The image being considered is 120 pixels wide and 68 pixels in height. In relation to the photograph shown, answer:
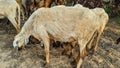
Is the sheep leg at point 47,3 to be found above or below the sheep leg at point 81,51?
above

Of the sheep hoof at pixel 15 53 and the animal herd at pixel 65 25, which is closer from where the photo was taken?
the animal herd at pixel 65 25

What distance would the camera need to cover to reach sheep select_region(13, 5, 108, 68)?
5.84 meters

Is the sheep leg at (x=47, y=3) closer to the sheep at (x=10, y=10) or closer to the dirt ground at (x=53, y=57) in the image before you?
the sheep at (x=10, y=10)

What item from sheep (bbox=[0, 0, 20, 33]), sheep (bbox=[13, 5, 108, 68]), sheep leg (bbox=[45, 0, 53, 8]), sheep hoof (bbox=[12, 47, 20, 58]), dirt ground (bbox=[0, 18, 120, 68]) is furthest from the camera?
sheep leg (bbox=[45, 0, 53, 8])

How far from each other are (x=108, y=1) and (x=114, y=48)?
13.2 feet

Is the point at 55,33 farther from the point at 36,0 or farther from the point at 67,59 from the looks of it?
the point at 36,0

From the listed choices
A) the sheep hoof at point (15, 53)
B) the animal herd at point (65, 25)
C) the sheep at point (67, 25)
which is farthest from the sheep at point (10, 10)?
the sheep at point (67, 25)

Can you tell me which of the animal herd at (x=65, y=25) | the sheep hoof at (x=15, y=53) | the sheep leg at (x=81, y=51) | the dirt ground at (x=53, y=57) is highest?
the animal herd at (x=65, y=25)

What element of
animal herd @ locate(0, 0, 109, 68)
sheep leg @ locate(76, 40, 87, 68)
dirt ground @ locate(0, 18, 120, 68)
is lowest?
dirt ground @ locate(0, 18, 120, 68)

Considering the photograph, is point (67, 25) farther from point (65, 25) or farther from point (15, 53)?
point (15, 53)

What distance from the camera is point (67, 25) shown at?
599 cm

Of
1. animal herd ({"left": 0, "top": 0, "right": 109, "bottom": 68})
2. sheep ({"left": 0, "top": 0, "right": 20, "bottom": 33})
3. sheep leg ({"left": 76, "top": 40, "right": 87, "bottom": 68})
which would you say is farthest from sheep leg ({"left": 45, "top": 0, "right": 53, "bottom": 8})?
sheep leg ({"left": 76, "top": 40, "right": 87, "bottom": 68})

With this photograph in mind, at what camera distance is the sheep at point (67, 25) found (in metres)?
5.84

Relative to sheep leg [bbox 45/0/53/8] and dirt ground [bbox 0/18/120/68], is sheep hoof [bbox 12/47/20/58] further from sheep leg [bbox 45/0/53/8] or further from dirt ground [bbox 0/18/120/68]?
sheep leg [bbox 45/0/53/8]
